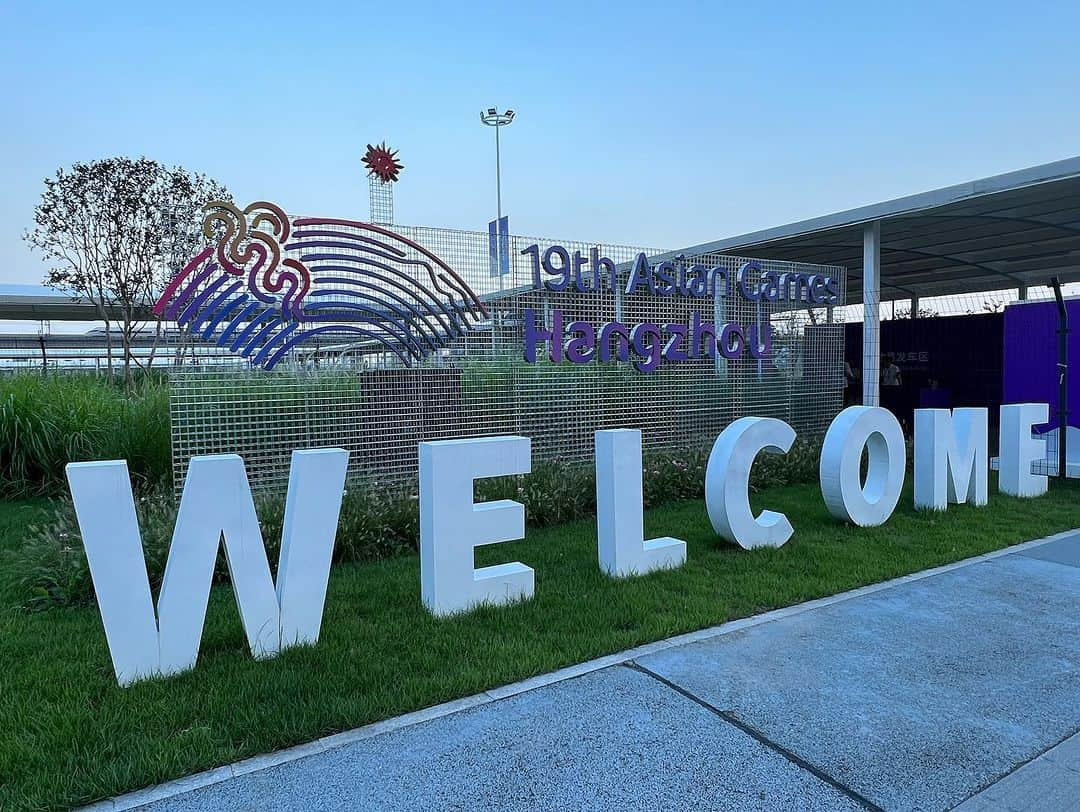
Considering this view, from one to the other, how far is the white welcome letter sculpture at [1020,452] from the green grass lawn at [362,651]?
1790 mm

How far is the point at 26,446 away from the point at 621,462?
6.56m

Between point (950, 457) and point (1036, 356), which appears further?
point (1036, 356)

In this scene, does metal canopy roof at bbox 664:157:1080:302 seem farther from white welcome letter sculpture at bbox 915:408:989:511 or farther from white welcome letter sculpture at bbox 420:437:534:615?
white welcome letter sculpture at bbox 420:437:534:615

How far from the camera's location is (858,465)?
6.16 m

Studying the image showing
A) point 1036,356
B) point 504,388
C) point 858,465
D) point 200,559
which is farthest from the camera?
point 1036,356

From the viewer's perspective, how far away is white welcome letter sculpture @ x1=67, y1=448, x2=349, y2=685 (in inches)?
128

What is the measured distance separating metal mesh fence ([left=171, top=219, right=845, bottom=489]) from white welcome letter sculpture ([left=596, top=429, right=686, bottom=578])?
2.68m

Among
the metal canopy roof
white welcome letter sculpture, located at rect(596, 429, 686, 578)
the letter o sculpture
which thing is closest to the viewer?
white welcome letter sculpture, located at rect(596, 429, 686, 578)

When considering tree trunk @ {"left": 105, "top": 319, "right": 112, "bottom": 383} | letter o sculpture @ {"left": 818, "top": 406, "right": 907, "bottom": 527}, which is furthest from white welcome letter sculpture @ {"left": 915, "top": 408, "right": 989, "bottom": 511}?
tree trunk @ {"left": 105, "top": 319, "right": 112, "bottom": 383}

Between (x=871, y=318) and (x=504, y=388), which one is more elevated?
(x=871, y=318)

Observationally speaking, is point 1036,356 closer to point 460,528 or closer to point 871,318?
point 871,318

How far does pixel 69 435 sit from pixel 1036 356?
11.8 meters

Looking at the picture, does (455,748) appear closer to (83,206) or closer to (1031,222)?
(1031,222)

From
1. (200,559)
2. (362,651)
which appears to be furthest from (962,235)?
(200,559)
